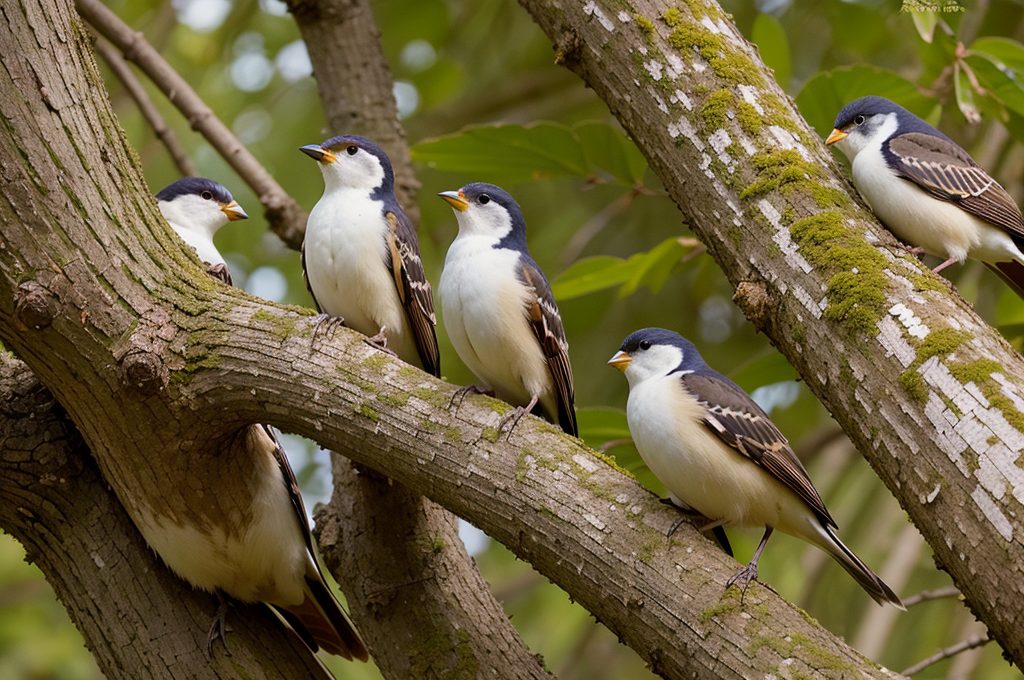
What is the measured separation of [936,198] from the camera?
12.0 ft

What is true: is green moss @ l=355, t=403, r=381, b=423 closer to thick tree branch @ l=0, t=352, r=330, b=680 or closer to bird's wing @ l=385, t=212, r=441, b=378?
bird's wing @ l=385, t=212, r=441, b=378

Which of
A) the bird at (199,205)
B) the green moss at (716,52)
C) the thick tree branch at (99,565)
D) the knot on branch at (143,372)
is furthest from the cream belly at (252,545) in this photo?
the green moss at (716,52)

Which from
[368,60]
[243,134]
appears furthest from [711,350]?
[243,134]

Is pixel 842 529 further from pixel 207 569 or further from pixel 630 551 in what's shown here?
pixel 207 569

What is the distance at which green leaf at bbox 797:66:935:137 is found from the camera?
4.63 metres

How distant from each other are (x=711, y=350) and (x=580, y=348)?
3.16 feet

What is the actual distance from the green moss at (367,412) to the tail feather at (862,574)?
165 centimetres

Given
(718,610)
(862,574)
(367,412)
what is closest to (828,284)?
(862,574)

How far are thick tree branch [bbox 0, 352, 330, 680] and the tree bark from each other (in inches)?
90.0

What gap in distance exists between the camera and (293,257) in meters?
7.65

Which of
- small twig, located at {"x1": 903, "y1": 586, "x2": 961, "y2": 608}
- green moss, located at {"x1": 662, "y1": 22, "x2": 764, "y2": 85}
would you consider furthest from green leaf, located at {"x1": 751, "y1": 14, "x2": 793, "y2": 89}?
small twig, located at {"x1": 903, "y1": 586, "x2": 961, "y2": 608}

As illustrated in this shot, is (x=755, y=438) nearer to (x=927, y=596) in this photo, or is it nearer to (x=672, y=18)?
(x=927, y=596)

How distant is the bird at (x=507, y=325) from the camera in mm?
3756

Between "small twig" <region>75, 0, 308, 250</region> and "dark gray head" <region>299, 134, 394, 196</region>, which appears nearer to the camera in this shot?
"dark gray head" <region>299, 134, 394, 196</region>
